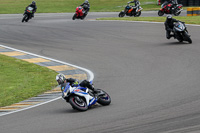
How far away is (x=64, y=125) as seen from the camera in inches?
311

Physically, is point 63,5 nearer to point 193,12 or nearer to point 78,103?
point 193,12

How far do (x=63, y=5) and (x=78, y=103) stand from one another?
40.2 m

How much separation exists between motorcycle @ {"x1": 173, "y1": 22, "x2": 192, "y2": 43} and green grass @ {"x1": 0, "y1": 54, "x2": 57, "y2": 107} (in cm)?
632

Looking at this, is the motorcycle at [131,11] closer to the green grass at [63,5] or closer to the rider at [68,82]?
the green grass at [63,5]

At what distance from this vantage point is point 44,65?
16453 mm

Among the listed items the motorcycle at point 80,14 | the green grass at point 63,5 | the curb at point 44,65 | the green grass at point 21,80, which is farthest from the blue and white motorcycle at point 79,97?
the green grass at point 63,5

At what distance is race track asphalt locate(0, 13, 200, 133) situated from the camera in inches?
304

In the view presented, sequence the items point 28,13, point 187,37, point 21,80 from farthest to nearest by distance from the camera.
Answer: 1. point 28,13
2. point 187,37
3. point 21,80

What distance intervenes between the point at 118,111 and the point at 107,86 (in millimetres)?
3413

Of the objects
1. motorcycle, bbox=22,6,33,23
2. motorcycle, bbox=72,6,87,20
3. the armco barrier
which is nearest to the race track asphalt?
motorcycle, bbox=22,6,33,23

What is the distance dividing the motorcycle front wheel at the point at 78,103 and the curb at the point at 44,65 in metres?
1.66

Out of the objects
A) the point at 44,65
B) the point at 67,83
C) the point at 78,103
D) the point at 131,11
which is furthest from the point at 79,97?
the point at 131,11

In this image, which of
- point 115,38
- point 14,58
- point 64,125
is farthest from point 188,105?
point 115,38

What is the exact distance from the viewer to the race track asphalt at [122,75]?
771 centimetres
